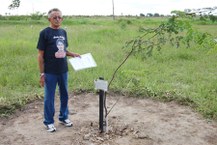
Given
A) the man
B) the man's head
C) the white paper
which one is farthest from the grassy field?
the man's head

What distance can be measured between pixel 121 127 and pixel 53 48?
1.39 metres

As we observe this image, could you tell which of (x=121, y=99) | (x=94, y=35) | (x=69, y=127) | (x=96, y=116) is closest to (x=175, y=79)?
(x=121, y=99)

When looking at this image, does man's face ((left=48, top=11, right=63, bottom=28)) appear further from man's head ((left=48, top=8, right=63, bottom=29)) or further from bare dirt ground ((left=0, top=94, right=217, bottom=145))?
bare dirt ground ((left=0, top=94, right=217, bottom=145))

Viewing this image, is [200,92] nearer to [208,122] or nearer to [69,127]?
[208,122]

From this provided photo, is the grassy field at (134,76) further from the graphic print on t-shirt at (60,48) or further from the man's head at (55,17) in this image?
the man's head at (55,17)

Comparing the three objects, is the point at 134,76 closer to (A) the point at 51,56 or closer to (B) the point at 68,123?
(B) the point at 68,123

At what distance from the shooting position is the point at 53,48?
418 cm

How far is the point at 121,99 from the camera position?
236 inches

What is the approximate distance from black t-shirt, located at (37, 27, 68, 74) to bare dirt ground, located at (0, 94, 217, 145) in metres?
0.86

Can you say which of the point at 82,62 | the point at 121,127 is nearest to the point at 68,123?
the point at 121,127

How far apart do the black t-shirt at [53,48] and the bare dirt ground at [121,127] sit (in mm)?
859

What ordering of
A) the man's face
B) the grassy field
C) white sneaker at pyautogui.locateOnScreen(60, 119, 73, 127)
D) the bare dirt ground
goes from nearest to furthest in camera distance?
the man's face
the bare dirt ground
white sneaker at pyautogui.locateOnScreen(60, 119, 73, 127)
the grassy field

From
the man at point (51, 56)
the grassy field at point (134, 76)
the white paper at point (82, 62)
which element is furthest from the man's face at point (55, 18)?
the grassy field at point (134, 76)

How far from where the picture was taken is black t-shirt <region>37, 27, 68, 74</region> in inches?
163
